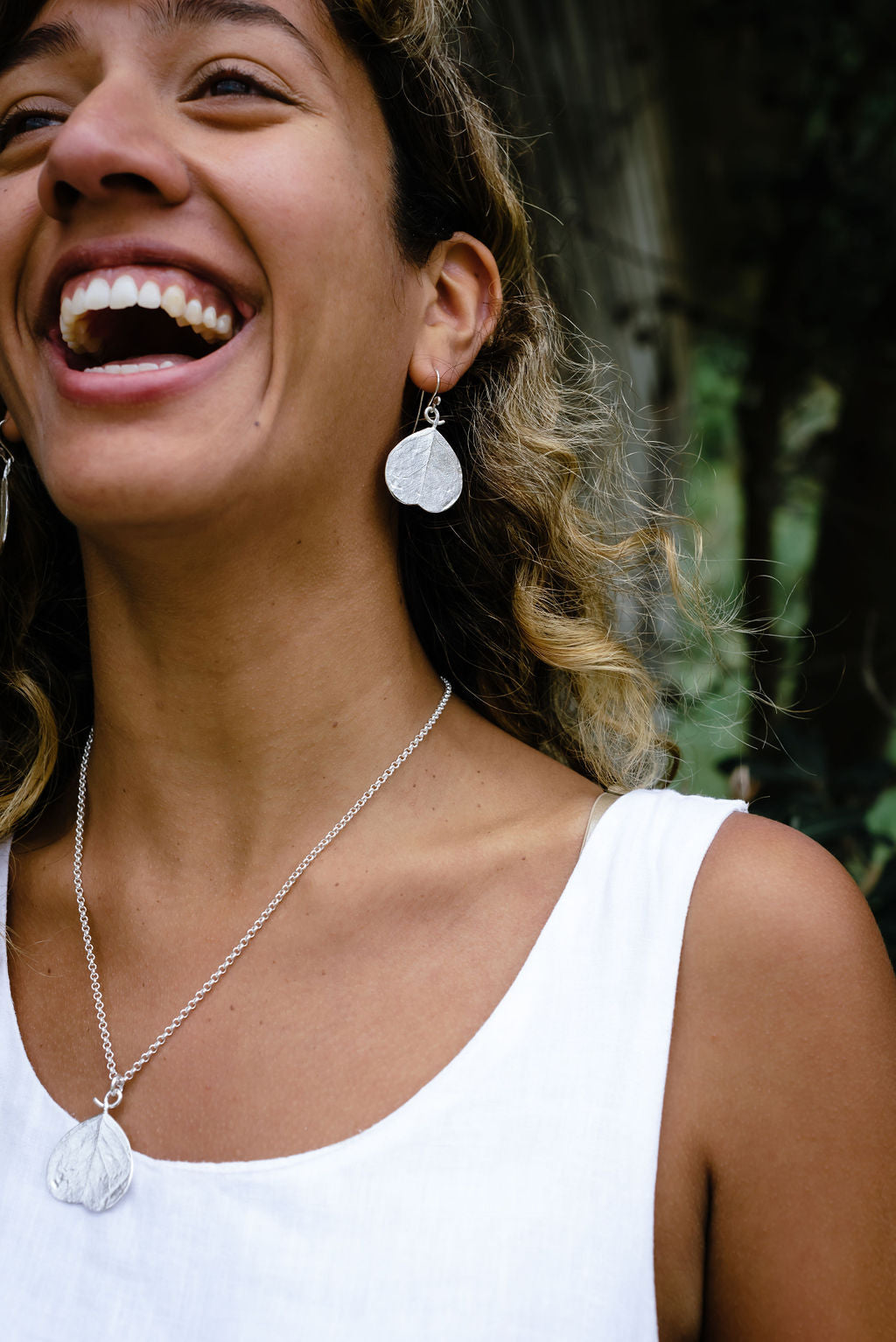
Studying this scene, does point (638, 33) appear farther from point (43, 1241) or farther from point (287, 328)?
point (43, 1241)

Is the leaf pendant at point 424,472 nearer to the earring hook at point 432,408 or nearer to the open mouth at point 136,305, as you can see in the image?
the earring hook at point 432,408

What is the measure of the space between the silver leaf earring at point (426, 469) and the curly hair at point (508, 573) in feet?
0.54

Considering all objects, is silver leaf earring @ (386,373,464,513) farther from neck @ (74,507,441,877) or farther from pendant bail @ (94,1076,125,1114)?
pendant bail @ (94,1076,125,1114)

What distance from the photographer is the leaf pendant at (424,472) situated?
1.74m

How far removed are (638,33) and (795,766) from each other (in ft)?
12.2

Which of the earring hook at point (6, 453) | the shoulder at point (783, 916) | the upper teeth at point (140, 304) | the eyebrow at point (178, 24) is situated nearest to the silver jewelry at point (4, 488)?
the earring hook at point (6, 453)

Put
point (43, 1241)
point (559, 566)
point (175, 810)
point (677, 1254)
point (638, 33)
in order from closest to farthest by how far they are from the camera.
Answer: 1. point (677, 1254)
2. point (43, 1241)
3. point (175, 810)
4. point (559, 566)
5. point (638, 33)

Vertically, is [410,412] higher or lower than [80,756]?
higher

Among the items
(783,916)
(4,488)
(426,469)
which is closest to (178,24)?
(426,469)

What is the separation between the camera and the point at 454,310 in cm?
183

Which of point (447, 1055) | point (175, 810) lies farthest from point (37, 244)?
point (447, 1055)

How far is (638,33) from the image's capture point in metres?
4.95

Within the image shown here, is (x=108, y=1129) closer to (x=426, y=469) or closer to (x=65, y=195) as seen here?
(x=426, y=469)

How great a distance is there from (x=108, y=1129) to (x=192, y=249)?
1045mm
